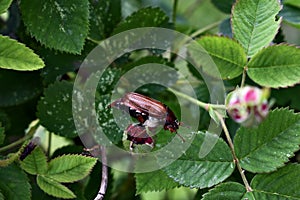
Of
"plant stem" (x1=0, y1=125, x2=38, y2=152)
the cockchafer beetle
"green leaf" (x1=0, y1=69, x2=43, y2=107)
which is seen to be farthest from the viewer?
"green leaf" (x1=0, y1=69, x2=43, y2=107)

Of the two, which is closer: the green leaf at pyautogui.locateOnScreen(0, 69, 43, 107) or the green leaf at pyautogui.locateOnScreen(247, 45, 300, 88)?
the green leaf at pyautogui.locateOnScreen(247, 45, 300, 88)

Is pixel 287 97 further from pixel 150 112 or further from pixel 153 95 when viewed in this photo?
pixel 150 112

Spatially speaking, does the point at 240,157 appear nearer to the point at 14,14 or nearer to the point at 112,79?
the point at 112,79

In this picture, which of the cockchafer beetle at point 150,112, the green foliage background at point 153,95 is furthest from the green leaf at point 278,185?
the cockchafer beetle at point 150,112

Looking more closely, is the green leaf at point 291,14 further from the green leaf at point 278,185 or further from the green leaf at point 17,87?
the green leaf at point 17,87

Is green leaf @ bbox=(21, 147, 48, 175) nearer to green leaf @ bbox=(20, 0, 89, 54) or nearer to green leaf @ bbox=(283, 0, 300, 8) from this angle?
green leaf @ bbox=(20, 0, 89, 54)

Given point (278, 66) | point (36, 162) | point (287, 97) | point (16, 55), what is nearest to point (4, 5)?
point (16, 55)

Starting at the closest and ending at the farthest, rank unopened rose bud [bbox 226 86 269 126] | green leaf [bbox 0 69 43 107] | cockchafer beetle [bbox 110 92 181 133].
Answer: unopened rose bud [bbox 226 86 269 126] < cockchafer beetle [bbox 110 92 181 133] < green leaf [bbox 0 69 43 107]

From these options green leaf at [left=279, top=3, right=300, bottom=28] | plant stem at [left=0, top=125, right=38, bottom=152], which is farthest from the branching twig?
green leaf at [left=279, top=3, right=300, bottom=28]
